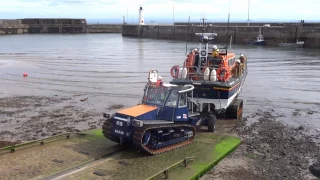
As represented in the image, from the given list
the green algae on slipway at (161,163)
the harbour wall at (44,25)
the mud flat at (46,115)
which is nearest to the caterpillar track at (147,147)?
the green algae on slipway at (161,163)

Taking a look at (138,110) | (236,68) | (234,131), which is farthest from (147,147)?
(236,68)

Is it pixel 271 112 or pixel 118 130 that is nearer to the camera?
pixel 118 130

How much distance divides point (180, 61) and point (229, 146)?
29.6 metres

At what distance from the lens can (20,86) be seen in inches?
1081

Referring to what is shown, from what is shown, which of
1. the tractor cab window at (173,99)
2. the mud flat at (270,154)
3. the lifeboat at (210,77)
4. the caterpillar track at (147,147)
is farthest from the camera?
the lifeboat at (210,77)

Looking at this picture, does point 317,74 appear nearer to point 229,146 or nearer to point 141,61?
point 141,61

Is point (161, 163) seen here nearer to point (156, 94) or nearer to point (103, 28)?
point (156, 94)

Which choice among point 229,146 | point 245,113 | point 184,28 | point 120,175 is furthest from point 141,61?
point 184,28

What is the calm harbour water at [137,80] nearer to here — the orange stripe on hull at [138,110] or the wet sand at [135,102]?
the wet sand at [135,102]

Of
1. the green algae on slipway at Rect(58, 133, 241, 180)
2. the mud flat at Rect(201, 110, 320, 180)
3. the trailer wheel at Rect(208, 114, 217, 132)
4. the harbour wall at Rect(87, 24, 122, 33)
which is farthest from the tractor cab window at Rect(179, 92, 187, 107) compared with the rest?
the harbour wall at Rect(87, 24, 122, 33)

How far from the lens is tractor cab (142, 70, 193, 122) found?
1237 cm

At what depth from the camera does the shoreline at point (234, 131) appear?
1199 centimetres

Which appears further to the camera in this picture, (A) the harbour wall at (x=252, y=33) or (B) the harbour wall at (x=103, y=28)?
(B) the harbour wall at (x=103, y=28)

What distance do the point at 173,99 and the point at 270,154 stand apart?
4.17m
